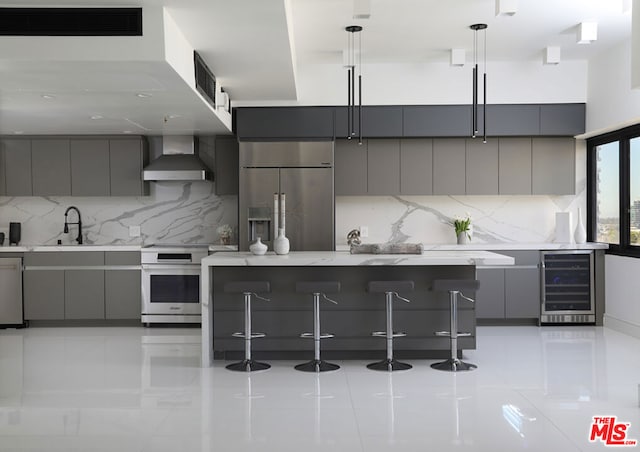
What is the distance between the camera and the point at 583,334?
22.4 ft

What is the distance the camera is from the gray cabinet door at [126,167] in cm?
779

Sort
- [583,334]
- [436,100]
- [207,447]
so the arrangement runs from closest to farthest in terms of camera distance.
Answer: [207,447]
[583,334]
[436,100]

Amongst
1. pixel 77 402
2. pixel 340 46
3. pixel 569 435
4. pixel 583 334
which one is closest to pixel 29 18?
pixel 77 402

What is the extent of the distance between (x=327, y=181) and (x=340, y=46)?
5.07 ft

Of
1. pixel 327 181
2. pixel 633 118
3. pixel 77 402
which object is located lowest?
pixel 77 402

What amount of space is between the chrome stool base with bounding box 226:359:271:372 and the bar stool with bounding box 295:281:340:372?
0.90 ft

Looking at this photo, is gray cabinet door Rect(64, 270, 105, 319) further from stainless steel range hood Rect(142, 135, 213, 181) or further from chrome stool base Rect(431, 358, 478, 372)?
chrome stool base Rect(431, 358, 478, 372)

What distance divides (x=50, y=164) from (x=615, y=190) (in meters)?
6.23

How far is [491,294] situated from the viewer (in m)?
7.34

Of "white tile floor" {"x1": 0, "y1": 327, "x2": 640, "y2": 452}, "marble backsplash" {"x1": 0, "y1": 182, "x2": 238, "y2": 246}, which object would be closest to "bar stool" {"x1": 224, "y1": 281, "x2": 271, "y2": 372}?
"white tile floor" {"x1": 0, "y1": 327, "x2": 640, "y2": 452}

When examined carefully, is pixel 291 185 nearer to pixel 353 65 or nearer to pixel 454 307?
pixel 353 65

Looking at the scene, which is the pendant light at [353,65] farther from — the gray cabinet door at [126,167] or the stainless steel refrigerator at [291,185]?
the gray cabinet door at [126,167]

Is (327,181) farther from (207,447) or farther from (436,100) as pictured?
(207,447)

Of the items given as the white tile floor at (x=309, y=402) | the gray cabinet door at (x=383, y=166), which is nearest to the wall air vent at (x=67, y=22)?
the white tile floor at (x=309, y=402)
